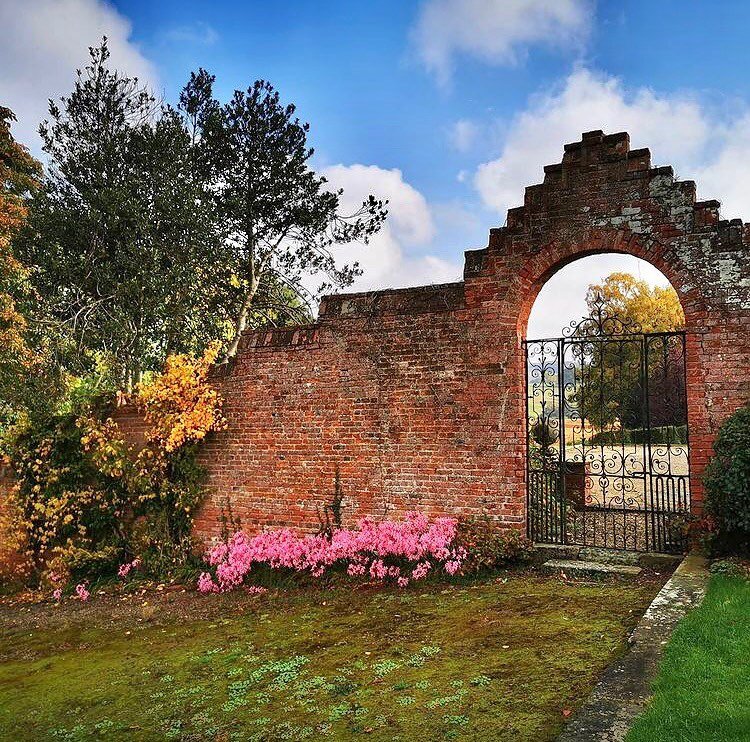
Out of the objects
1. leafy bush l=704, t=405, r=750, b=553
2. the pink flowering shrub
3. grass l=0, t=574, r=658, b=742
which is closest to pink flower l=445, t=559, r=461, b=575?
the pink flowering shrub

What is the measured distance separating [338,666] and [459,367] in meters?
3.88

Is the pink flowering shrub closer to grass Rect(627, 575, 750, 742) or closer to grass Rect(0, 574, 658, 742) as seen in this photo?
grass Rect(0, 574, 658, 742)

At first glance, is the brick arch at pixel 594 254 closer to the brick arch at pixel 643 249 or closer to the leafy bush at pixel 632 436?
the brick arch at pixel 643 249

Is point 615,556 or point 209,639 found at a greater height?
point 615,556

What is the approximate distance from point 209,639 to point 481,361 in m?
4.33

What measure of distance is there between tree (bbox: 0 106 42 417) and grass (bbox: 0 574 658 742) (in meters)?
3.45

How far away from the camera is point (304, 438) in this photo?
8.69m

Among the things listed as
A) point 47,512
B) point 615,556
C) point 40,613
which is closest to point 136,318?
point 47,512

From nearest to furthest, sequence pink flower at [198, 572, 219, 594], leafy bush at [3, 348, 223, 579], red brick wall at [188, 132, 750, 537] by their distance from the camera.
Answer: red brick wall at [188, 132, 750, 537]
pink flower at [198, 572, 219, 594]
leafy bush at [3, 348, 223, 579]

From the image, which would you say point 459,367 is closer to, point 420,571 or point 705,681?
point 420,571

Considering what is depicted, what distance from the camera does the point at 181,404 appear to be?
9094mm

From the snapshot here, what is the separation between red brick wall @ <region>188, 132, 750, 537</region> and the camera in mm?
6844

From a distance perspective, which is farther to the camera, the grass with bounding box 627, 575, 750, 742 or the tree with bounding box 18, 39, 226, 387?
the tree with bounding box 18, 39, 226, 387

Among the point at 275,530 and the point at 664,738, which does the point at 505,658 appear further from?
the point at 275,530
